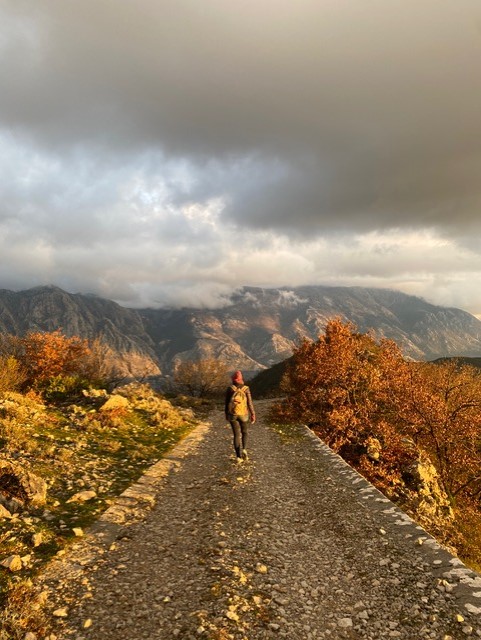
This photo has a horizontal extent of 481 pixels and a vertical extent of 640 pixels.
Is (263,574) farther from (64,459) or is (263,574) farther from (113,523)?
(64,459)

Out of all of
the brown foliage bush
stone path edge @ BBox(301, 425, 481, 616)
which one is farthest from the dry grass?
the brown foliage bush

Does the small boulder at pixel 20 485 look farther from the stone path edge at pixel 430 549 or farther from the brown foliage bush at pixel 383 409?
the brown foliage bush at pixel 383 409

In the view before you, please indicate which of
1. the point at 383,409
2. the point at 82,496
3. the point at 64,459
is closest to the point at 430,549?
the point at 82,496

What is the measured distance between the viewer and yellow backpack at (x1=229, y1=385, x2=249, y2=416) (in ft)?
54.0

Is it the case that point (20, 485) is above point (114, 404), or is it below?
above

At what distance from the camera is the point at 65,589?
23.6ft

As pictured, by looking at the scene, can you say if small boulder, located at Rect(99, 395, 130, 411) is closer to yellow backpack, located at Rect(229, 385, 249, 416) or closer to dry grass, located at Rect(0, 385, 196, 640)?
dry grass, located at Rect(0, 385, 196, 640)

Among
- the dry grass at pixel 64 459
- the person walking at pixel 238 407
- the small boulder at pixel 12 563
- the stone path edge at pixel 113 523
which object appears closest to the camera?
the dry grass at pixel 64 459

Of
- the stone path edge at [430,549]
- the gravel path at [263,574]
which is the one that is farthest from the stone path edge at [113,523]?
the stone path edge at [430,549]

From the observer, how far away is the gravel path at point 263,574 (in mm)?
6379

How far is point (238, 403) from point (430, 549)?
9.14 meters

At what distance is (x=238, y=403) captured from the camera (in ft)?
54.1

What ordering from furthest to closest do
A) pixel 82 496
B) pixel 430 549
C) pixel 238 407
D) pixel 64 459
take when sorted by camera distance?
1. pixel 238 407
2. pixel 64 459
3. pixel 82 496
4. pixel 430 549

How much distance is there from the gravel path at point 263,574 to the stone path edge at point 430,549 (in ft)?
0.10
